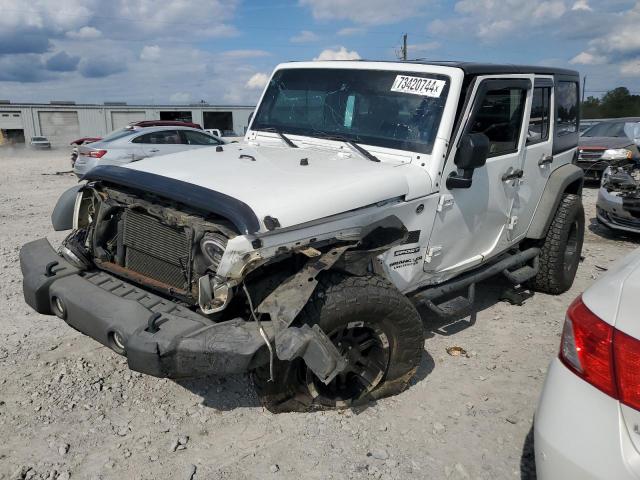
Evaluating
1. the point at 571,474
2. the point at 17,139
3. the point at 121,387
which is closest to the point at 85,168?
the point at 121,387

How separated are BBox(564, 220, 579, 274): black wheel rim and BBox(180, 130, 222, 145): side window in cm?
1093

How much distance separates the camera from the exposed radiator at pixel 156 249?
10.3ft

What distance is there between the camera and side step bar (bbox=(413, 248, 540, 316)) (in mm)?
3881

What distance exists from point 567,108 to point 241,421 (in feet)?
15.2

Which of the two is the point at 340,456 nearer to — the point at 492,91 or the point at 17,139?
the point at 492,91

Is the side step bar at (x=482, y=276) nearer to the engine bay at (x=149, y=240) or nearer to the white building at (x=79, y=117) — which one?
the engine bay at (x=149, y=240)

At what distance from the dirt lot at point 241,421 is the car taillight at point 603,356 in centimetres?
130

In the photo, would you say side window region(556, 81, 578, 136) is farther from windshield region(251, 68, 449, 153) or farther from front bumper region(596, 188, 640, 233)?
front bumper region(596, 188, 640, 233)

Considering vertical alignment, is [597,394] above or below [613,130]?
below

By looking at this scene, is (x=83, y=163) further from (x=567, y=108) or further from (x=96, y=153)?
(x=567, y=108)

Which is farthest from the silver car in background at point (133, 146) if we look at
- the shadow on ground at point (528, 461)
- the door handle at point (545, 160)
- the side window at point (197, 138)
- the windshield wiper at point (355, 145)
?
the shadow on ground at point (528, 461)

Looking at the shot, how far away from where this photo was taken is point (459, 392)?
3693 millimetres

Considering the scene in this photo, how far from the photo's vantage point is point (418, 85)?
3807 mm

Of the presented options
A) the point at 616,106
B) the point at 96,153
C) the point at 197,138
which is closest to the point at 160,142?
the point at 197,138
